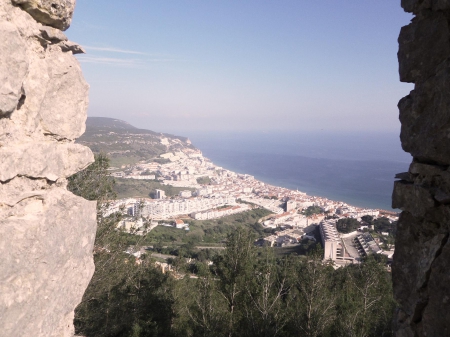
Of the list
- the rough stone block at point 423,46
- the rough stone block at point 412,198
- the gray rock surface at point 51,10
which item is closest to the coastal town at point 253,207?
the gray rock surface at point 51,10

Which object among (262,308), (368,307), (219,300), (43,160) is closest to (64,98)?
(43,160)

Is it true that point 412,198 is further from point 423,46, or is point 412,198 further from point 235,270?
point 235,270

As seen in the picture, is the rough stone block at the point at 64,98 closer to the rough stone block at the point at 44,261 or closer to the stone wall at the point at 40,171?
the stone wall at the point at 40,171

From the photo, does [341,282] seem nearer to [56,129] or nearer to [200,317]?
[200,317]

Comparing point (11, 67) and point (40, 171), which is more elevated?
point (11, 67)

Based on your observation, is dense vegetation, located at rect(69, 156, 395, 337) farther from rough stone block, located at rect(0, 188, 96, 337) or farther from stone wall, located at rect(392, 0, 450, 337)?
stone wall, located at rect(392, 0, 450, 337)

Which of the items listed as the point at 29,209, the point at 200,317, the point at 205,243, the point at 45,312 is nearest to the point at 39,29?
the point at 29,209
